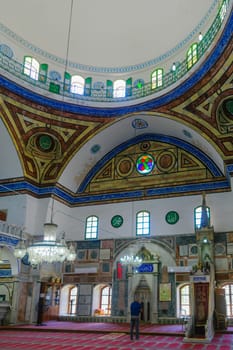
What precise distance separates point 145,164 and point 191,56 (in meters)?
4.79

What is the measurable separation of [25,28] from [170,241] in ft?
30.6

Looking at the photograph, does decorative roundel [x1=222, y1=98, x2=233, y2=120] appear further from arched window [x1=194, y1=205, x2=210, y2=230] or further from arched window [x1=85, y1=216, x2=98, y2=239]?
arched window [x1=85, y1=216, x2=98, y2=239]

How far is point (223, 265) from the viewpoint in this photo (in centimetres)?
1334

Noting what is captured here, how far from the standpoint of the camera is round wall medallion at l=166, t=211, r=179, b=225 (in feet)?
48.3

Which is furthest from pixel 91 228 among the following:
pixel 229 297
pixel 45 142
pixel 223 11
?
pixel 223 11

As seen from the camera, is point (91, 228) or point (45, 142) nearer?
point (45, 142)

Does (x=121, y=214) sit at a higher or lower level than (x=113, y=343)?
higher

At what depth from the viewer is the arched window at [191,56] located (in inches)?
513

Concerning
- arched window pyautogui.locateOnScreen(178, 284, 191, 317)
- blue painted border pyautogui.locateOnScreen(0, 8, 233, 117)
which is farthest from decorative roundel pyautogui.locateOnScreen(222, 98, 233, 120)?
arched window pyautogui.locateOnScreen(178, 284, 191, 317)

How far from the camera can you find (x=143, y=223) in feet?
50.1

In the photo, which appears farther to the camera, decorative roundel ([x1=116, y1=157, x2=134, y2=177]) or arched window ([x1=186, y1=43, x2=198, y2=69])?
decorative roundel ([x1=116, y1=157, x2=134, y2=177])

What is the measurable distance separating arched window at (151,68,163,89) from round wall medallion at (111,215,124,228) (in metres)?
5.22

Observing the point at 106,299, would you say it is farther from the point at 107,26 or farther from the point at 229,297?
the point at 107,26

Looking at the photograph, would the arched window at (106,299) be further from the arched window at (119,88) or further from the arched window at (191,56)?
the arched window at (191,56)
